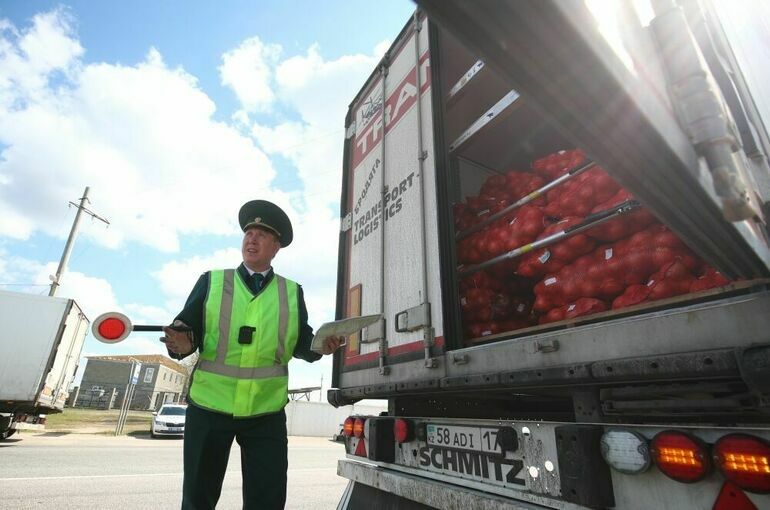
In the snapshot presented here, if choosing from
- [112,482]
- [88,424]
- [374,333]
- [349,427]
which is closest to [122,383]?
[88,424]

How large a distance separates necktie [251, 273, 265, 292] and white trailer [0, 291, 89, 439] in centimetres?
1039

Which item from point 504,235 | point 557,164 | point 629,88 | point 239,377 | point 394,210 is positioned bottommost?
point 239,377

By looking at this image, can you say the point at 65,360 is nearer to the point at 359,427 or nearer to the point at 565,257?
the point at 359,427

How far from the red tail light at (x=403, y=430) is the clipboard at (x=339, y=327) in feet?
2.00

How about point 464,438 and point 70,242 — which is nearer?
point 464,438

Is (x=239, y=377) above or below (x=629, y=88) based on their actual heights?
below

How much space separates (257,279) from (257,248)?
17 centimetres

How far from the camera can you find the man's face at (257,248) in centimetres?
236

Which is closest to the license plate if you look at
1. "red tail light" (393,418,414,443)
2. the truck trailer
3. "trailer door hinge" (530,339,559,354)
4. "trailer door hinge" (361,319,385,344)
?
the truck trailer

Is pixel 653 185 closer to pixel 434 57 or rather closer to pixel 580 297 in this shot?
pixel 580 297

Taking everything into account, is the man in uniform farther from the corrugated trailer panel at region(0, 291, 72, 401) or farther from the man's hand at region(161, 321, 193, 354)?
the corrugated trailer panel at region(0, 291, 72, 401)

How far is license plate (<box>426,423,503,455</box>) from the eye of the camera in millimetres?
1791

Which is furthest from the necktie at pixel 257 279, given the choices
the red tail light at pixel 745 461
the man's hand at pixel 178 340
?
the red tail light at pixel 745 461

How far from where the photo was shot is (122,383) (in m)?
47.1
